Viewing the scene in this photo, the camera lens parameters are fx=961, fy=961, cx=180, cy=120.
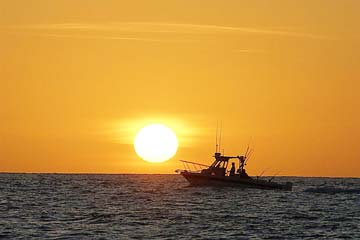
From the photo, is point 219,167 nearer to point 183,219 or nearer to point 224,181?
point 224,181

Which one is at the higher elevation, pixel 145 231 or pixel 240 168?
pixel 240 168

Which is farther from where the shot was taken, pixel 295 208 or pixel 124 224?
pixel 295 208

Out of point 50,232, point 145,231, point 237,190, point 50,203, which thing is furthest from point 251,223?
point 237,190

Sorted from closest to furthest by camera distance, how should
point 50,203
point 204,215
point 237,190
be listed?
point 204,215
point 50,203
point 237,190

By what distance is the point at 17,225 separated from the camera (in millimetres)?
66000

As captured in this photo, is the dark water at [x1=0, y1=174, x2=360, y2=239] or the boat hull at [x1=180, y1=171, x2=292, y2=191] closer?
the dark water at [x1=0, y1=174, x2=360, y2=239]

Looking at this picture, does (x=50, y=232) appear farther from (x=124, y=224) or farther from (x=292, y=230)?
(x=292, y=230)

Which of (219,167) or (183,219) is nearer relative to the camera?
(183,219)

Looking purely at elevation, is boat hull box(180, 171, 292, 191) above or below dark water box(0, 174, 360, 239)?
above

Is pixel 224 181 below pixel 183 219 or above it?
above

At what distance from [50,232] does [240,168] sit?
193ft

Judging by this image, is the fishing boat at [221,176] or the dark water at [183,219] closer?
the dark water at [183,219]

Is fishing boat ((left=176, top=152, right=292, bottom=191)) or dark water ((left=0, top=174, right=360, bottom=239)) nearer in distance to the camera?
dark water ((left=0, top=174, right=360, bottom=239))

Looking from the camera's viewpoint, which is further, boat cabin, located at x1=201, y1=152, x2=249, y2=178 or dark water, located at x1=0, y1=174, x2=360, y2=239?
boat cabin, located at x1=201, y1=152, x2=249, y2=178
